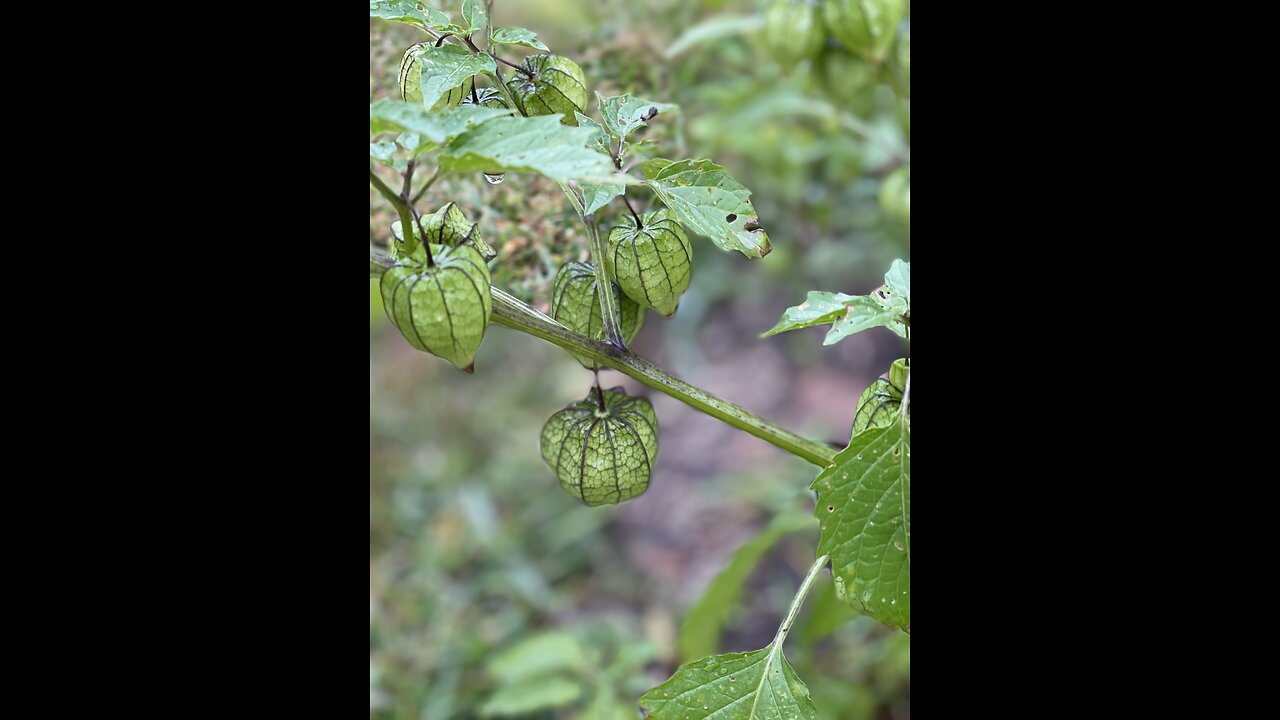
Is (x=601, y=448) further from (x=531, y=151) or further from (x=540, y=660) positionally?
(x=540, y=660)

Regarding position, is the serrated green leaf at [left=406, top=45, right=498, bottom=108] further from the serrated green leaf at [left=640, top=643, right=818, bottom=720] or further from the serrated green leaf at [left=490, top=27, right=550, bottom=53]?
the serrated green leaf at [left=640, top=643, right=818, bottom=720]

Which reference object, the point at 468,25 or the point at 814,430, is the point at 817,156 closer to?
the point at 814,430

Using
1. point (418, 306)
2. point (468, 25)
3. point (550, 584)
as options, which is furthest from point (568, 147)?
point (550, 584)

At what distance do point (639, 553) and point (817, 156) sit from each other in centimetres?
117

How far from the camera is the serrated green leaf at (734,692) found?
104 centimetres

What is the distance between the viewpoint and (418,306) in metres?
0.82

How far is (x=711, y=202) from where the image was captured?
0.96m

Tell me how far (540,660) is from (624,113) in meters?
1.15

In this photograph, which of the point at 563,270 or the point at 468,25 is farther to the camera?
the point at 563,270

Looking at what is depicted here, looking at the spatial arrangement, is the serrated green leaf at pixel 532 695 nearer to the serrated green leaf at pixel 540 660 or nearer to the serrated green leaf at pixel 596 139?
the serrated green leaf at pixel 540 660

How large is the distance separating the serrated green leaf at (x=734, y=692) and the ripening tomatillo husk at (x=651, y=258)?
37cm

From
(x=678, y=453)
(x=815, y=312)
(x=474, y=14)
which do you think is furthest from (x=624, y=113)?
(x=678, y=453)
